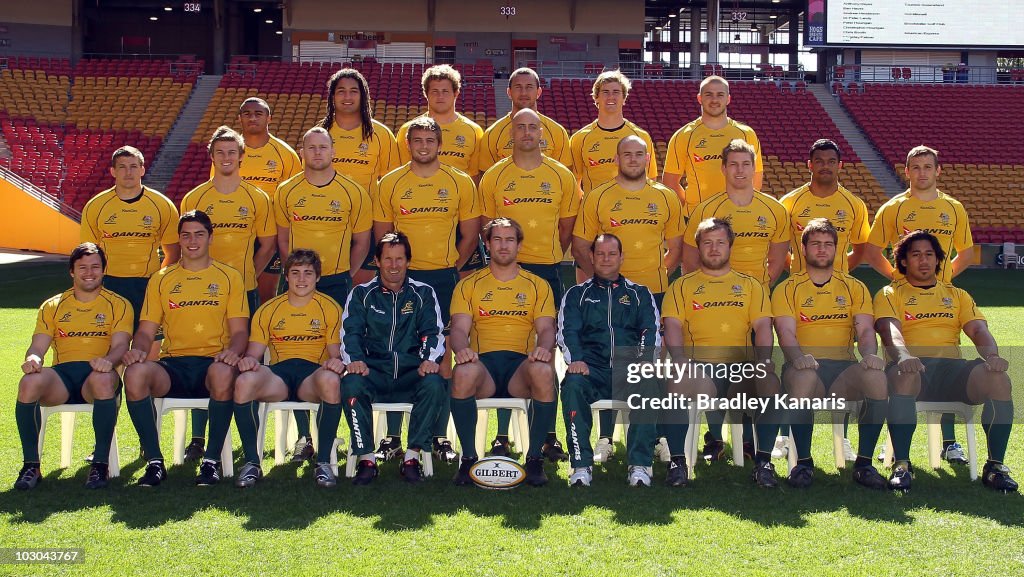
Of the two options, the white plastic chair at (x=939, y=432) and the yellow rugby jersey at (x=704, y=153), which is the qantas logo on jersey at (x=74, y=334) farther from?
the white plastic chair at (x=939, y=432)

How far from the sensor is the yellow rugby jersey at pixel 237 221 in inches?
214

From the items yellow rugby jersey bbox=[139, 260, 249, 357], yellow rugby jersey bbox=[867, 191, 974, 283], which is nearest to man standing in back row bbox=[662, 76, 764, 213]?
yellow rugby jersey bbox=[867, 191, 974, 283]

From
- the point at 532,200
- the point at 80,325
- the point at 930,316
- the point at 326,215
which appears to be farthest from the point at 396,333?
the point at 930,316

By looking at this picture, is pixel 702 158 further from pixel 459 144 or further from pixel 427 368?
pixel 427 368

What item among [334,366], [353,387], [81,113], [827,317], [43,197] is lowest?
[353,387]

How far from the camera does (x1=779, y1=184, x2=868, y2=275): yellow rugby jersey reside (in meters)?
5.57

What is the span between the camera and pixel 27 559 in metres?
3.46

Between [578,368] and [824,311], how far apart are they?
4.60 feet

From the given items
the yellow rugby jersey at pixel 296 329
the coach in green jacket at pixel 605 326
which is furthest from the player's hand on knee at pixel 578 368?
the yellow rugby jersey at pixel 296 329

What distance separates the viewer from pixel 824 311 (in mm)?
4883

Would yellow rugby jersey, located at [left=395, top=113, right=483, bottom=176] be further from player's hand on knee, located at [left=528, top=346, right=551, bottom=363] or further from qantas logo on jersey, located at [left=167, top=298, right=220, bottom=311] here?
player's hand on knee, located at [left=528, top=346, right=551, bottom=363]

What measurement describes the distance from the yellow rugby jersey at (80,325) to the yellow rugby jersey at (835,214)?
3947 millimetres

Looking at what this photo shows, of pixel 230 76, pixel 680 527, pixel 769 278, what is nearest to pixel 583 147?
pixel 769 278

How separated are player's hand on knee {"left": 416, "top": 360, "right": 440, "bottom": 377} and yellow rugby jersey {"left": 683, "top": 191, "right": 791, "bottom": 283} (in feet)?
5.71
